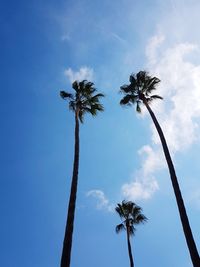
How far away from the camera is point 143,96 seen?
1071 inches

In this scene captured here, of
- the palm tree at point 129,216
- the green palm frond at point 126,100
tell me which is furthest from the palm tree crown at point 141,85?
the palm tree at point 129,216

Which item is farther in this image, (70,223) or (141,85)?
(141,85)

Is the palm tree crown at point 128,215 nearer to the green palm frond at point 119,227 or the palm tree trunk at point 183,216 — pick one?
the green palm frond at point 119,227

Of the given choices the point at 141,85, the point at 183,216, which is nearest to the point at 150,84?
the point at 141,85

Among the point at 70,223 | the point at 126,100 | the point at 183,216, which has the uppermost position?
the point at 126,100

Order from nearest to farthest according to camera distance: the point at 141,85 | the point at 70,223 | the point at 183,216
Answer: the point at 70,223 → the point at 183,216 → the point at 141,85

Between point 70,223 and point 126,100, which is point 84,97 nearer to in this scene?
point 126,100

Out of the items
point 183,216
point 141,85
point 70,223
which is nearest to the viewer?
point 70,223

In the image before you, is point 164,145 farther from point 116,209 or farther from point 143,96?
point 116,209

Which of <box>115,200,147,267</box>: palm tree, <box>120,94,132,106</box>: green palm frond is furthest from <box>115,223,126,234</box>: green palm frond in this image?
<box>120,94,132,106</box>: green palm frond

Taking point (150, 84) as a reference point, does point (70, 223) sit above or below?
below

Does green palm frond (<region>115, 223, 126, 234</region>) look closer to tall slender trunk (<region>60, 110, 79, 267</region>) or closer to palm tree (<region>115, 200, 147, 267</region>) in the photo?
palm tree (<region>115, 200, 147, 267</region>)

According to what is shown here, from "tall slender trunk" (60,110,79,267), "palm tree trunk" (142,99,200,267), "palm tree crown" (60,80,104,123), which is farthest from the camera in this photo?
"palm tree crown" (60,80,104,123)

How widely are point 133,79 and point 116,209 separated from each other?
17687 millimetres
